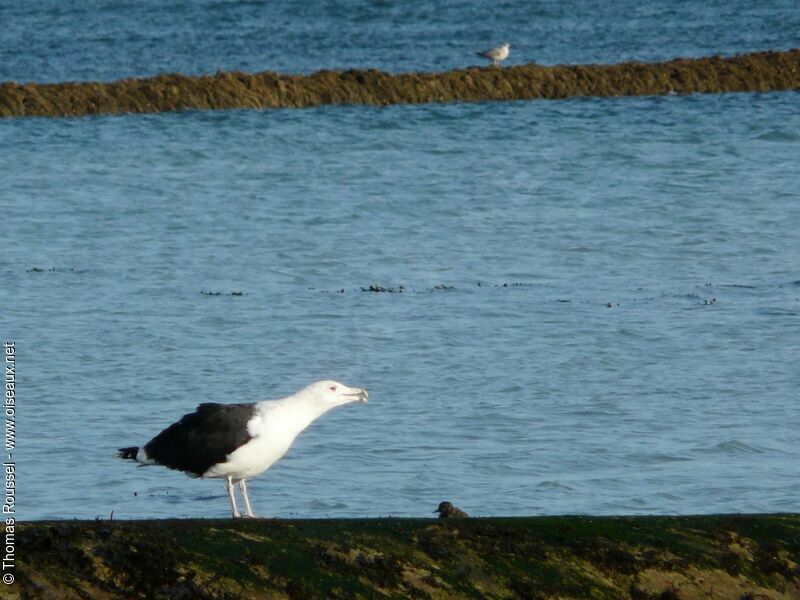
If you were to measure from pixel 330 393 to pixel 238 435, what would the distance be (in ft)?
2.14

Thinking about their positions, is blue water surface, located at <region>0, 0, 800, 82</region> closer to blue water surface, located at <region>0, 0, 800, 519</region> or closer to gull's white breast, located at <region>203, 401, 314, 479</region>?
blue water surface, located at <region>0, 0, 800, 519</region>

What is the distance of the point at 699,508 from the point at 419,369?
4.82 m

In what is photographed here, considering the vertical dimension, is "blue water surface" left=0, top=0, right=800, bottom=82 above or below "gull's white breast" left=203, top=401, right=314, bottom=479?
above

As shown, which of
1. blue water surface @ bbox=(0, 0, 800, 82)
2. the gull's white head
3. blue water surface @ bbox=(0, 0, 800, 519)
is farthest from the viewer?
blue water surface @ bbox=(0, 0, 800, 82)

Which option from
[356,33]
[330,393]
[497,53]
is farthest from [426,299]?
[356,33]

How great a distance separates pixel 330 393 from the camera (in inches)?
340

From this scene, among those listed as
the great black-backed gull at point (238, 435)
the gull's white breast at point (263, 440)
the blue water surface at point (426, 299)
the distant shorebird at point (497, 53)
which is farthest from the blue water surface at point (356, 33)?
the gull's white breast at point (263, 440)

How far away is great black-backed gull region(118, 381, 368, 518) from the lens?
823 centimetres

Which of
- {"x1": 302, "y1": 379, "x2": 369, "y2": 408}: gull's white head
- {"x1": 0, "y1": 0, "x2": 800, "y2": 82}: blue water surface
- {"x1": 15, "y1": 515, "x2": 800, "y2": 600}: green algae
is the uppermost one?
{"x1": 0, "y1": 0, "x2": 800, "y2": 82}: blue water surface

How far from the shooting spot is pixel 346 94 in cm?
3709

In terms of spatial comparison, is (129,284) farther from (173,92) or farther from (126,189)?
(173,92)

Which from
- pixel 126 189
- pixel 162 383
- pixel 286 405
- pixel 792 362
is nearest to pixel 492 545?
pixel 286 405

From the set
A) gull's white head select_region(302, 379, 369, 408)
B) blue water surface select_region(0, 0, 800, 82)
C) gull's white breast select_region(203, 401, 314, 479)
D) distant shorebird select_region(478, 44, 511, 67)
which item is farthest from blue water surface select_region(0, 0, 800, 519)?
blue water surface select_region(0, 0, 800, 82)

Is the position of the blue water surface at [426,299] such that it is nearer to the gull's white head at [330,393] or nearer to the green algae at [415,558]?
the gull's white head at [330,393]
